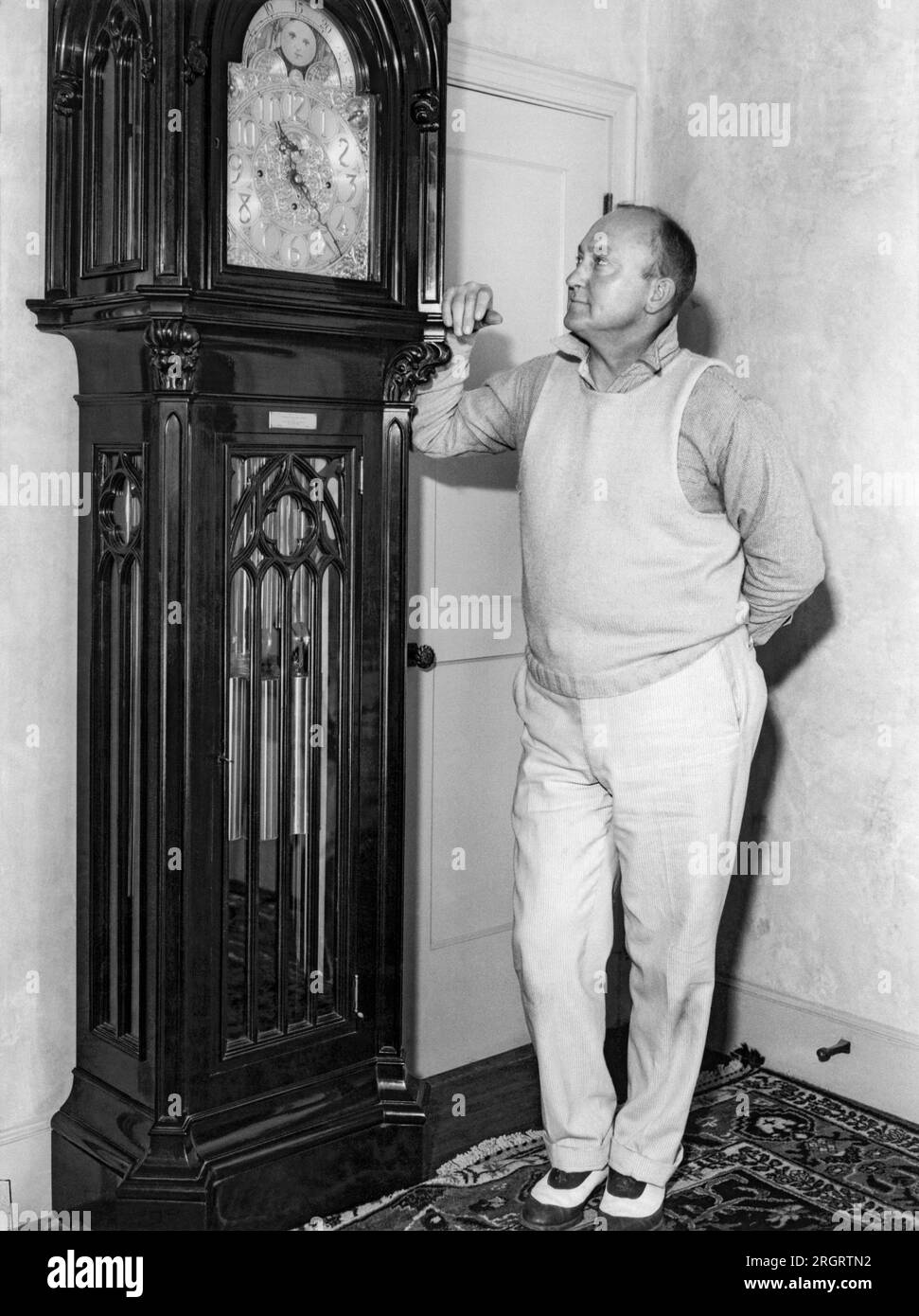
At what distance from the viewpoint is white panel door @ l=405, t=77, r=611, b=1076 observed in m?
3.29

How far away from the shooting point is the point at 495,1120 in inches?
126

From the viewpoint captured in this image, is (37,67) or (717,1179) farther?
(717,1179)

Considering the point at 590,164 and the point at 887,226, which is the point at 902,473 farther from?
the point at 590,164

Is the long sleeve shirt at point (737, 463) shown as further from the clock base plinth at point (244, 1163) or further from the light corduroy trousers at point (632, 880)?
the clock base plinth at point (244, 1163)

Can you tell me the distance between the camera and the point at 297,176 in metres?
2.54

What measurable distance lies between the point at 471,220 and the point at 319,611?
1.08 meters

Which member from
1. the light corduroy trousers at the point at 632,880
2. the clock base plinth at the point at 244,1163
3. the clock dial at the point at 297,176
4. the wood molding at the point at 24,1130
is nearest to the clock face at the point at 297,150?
the clock dial at the point at 297,176

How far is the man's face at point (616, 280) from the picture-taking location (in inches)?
103

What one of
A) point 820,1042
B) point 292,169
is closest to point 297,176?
point 292,169

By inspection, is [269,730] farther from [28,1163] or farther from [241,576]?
[28,1163]

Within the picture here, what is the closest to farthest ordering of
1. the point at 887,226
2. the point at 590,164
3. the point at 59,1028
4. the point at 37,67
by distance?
the point at 37,67, the point at 59,1028, the point at 887,226, the point at 590,164

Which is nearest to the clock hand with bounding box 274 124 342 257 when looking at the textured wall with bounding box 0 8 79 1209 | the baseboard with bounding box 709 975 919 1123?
the textured wall with bounding box 0 8 79 1209

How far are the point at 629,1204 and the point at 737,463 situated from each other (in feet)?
4.35
